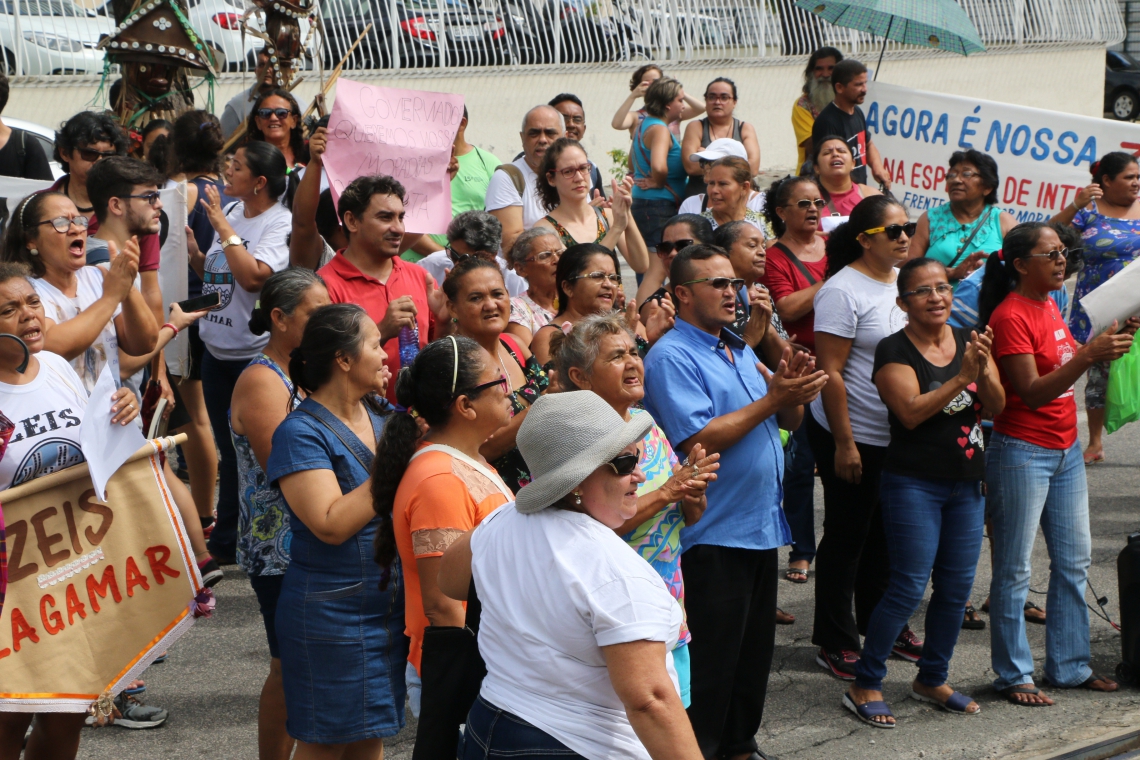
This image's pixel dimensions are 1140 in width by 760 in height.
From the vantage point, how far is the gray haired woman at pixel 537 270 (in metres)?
5.33

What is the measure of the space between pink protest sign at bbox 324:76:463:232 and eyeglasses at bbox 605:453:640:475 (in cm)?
353

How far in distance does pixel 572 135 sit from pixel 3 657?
568cm

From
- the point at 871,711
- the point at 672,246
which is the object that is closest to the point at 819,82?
the point at 672,246

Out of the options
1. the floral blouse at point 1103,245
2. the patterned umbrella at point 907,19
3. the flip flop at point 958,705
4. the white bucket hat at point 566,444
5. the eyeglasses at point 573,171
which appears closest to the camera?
the white bucket hat at point 566,444

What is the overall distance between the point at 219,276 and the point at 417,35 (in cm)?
993

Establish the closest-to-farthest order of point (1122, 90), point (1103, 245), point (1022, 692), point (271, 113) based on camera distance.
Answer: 1. point (1022, 692)
2. point (271, 113)
3. point (1103, 245)
4. point (1122, 90)

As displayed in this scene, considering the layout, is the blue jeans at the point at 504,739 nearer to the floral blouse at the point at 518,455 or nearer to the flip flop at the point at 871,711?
the floral blouse at the point at 518,455

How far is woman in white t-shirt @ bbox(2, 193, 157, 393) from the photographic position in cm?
438

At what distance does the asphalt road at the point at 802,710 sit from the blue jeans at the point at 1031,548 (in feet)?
0.56

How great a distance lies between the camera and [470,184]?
7.32 metres

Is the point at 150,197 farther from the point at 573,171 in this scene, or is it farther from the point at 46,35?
the point at 46,35

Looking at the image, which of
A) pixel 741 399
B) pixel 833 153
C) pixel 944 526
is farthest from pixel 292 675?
pixel 833 153

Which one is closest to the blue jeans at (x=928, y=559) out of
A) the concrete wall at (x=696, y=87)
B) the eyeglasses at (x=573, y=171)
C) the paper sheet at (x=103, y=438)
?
the eyeglasses at (x=573, y=171)

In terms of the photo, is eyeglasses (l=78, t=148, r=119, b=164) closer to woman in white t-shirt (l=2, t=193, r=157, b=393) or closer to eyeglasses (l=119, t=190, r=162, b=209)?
eyeglasses (l=119, t=190, r=162, b=209)
